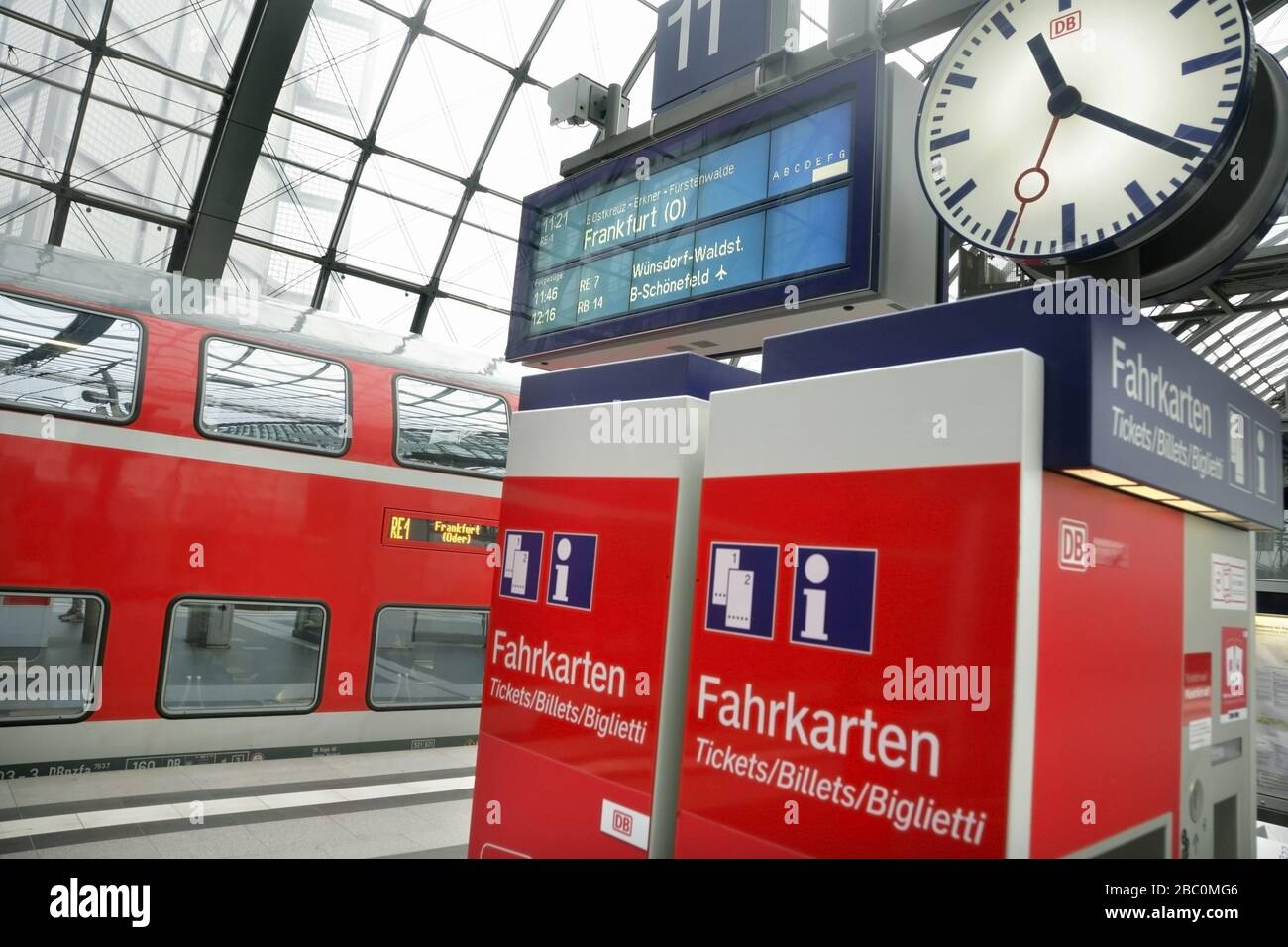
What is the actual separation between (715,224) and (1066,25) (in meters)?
1.85

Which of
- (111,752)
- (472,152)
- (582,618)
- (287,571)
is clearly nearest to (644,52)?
(472,152)

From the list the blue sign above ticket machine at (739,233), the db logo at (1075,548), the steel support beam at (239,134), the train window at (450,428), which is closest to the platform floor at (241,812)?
the train window at (450,428)

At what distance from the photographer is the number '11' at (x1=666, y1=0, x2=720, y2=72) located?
175 inches

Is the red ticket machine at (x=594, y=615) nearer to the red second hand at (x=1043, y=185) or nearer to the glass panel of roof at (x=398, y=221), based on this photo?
the red second hand at (x=1043, y=185)

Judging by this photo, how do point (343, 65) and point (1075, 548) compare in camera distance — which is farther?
point (343, 65)

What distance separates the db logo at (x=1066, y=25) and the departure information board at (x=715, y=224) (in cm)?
98

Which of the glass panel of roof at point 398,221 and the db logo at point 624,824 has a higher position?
the glass panel of roof at point 398,221

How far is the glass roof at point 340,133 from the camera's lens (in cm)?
1131

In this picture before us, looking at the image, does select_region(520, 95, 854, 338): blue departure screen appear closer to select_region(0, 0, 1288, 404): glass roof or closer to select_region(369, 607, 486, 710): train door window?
select_region(369, 607, 486, 710): train door window

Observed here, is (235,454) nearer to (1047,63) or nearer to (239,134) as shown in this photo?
(239,134)

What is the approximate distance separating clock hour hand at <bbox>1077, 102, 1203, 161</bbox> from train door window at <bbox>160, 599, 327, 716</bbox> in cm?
750

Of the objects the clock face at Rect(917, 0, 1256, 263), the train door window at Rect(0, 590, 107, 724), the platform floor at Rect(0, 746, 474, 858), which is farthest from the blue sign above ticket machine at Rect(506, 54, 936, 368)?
the train door window at Rect(0, 590, 107, 724)

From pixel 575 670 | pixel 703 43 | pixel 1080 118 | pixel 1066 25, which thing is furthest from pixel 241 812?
pixel 1066 25

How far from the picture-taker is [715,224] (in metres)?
4.12
